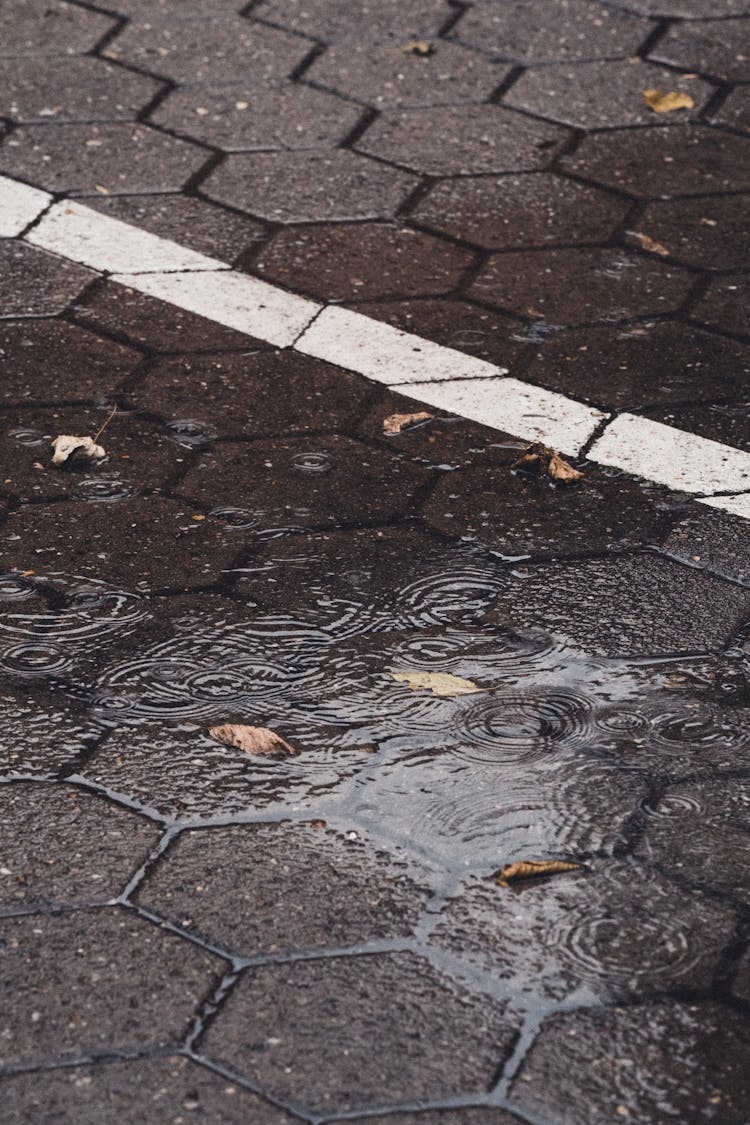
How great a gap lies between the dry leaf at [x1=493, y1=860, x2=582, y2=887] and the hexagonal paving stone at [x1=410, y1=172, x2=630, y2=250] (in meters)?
2.15

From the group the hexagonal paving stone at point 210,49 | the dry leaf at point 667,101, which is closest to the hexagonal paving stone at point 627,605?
the dry leaf at point 667,101

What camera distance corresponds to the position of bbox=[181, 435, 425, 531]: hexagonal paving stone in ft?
10.5

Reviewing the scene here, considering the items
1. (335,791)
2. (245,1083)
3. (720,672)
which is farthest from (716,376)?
(245,1083)

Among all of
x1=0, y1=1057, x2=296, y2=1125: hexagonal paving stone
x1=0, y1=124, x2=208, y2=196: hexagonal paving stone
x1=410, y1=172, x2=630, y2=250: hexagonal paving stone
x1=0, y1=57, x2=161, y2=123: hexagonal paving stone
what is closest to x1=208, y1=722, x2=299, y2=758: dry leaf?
x1=0, y1=1057, x2=296, y2=1125: hexagonal paving stone

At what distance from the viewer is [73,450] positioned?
10.9ft

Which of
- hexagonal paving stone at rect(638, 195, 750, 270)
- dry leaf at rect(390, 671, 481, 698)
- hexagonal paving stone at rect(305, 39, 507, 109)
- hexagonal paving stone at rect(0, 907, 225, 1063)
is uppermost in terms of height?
hexagonal paving stone at rect(0, 907, 225, 1063)

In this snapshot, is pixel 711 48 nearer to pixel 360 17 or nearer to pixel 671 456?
pixel 360 17

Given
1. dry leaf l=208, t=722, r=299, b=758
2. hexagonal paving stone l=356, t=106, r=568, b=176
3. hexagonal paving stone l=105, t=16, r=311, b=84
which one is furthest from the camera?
hexagonal paving stone l=105, t=16, r=311, b=84

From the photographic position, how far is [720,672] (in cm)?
279

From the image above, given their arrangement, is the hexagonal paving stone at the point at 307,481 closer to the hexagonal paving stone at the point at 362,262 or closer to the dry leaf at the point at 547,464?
the dry leaf at the point at 547,464

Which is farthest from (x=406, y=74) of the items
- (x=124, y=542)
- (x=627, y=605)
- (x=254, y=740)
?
(x=254, y=740)

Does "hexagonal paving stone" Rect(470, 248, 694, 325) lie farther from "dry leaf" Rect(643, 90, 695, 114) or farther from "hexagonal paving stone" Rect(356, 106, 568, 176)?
"dry leaf" Rect(643, 90, 695, 114)

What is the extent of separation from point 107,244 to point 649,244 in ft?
4.61

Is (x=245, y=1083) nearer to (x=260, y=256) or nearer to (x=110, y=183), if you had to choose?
(x=260, y=256)
